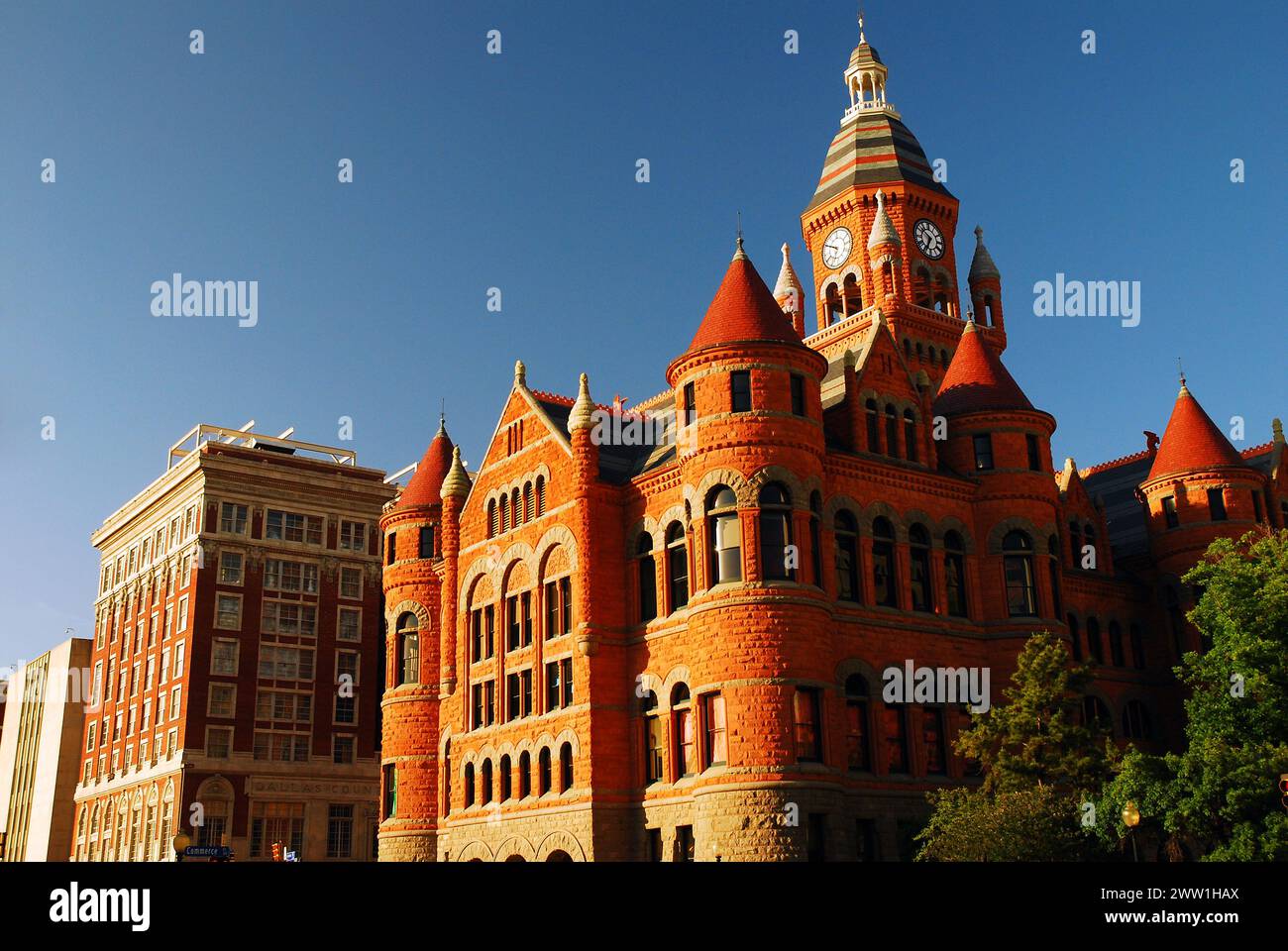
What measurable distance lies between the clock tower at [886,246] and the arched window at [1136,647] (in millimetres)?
15163

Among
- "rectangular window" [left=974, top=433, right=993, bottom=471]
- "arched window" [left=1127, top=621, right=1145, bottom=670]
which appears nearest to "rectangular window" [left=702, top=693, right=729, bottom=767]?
"rectangular window" [left=974, top=433, right=993, bottom=471]

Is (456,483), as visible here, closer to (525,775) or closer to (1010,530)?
(525,775)

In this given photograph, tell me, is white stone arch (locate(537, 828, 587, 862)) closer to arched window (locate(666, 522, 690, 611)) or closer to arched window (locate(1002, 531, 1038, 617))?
arched window (locate(666, 522, 690, 611))

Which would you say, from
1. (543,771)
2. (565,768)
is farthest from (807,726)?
(543,771)

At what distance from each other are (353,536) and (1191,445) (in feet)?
185

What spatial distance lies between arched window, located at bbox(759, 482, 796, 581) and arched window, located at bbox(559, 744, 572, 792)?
1012 cm

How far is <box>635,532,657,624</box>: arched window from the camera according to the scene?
1726 inches

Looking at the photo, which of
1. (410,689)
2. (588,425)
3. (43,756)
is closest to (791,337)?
(588,425)

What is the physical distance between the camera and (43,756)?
105438 mm

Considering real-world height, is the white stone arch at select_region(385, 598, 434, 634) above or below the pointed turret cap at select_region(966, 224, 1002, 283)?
below

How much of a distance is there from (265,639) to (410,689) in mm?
31541

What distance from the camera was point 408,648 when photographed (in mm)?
56875

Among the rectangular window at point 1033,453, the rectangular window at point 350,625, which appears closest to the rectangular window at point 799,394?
the rectangular window at point 1033,453
